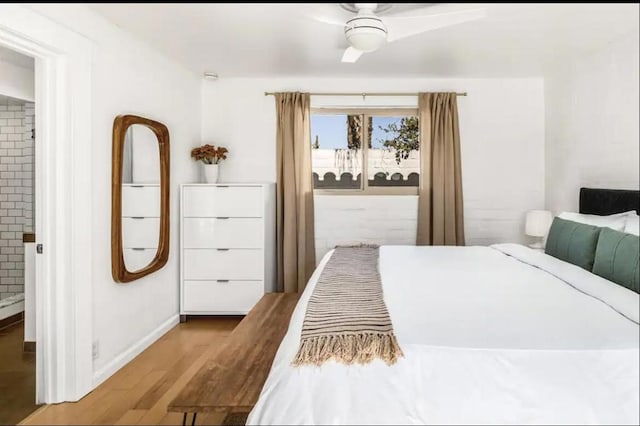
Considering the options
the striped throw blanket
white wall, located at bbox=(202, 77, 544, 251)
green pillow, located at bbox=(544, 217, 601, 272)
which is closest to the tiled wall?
white wall, located at bbox=(202, 77, 544, 251)

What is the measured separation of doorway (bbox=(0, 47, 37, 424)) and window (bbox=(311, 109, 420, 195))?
6.43ft

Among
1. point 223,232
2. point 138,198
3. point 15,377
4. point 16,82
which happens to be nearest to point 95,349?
point 15,377

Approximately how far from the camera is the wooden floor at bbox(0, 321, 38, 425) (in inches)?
76.4

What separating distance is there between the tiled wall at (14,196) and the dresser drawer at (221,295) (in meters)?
1.22

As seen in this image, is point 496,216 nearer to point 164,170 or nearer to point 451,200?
point 451,200

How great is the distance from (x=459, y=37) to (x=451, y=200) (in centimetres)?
181

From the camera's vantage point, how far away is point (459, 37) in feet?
5.90

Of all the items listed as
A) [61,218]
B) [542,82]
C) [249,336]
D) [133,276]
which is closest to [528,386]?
[249,336]

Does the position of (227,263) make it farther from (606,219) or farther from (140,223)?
(606,219)

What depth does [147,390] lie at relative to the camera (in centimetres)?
215

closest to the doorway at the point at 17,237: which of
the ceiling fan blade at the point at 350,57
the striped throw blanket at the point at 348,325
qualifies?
the striped throw blanket at the point at 348,325

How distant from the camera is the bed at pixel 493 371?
2.99 feet

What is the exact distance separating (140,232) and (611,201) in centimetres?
236

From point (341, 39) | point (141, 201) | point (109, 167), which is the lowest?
point (141, 201)
